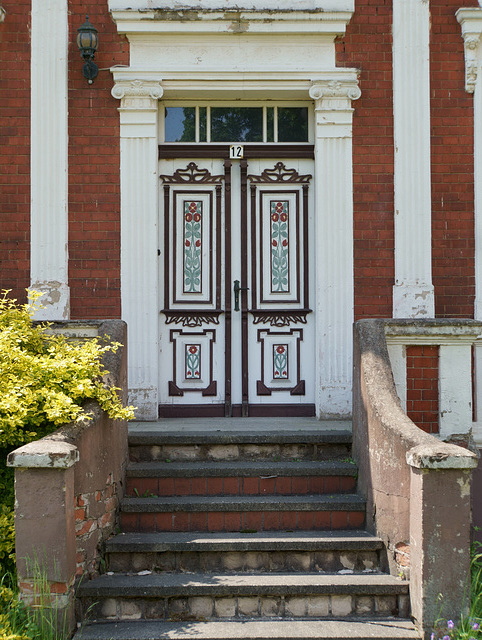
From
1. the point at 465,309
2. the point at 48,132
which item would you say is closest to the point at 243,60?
the point at 48,132

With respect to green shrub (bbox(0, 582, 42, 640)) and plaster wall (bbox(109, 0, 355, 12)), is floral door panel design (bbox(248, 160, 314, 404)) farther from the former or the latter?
green shrub (bbox(0, 582, 42, 640))

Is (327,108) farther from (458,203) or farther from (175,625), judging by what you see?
(175,625)

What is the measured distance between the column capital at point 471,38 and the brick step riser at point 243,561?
457cm

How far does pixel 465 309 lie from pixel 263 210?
85.8 inches

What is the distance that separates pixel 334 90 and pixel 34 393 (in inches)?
162

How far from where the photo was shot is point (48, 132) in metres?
6.52

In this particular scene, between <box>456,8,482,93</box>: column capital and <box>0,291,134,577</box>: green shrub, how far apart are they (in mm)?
4337

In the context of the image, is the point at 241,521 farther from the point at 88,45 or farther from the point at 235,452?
the point at 88,45

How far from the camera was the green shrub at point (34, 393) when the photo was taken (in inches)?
162

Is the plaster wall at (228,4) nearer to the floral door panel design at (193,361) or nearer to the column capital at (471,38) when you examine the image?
the column capital at (471,38)

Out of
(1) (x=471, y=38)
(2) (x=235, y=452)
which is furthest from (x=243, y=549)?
(1) (x=471, y=38)

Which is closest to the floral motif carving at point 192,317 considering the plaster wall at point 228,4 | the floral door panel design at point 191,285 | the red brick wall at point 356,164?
the floral door panel design at point 191,285

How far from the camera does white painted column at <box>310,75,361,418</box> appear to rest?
6520 millimetres

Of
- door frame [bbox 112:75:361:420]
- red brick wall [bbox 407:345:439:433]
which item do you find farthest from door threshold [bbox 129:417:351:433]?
red brick wall [bbox 407:345:439:433]
